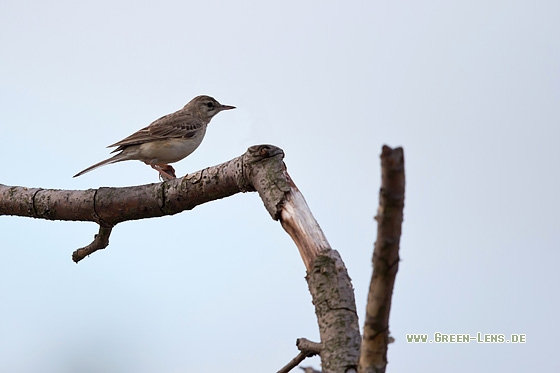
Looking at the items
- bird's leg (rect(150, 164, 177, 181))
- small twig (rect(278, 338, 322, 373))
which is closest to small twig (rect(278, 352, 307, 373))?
small twig (rect(278, 338, 322, 373))

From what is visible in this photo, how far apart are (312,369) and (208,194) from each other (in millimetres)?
2042

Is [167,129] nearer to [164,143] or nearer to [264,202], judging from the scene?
[164,143]

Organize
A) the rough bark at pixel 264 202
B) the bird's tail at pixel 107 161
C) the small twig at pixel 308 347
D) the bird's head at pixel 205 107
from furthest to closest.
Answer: the bird's head at pixel 205 107, the bird's tail at pixel 107 161, the small twig at pixel 308 347, the rough bark at pixel 264 202

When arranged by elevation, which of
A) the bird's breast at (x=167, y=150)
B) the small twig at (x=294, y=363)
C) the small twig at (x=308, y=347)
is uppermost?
the bird's breast at (x=167, y=150)

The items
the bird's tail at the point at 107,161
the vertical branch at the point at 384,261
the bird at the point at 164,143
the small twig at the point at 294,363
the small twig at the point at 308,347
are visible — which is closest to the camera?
the vertical branch at the point at 384,261

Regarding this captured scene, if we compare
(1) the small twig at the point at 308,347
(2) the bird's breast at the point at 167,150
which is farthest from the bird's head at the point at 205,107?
(1) the small twig at the point at 308,347

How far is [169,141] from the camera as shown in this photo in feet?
29.8

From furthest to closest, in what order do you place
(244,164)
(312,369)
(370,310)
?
(244,164)
(312,369)
(370,310)

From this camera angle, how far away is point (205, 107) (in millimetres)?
10625

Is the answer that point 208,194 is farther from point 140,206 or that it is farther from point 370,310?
point 370,310

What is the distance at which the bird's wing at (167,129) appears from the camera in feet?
29.3

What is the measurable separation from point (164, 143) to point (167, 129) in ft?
1.03

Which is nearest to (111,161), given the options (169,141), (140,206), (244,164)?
(169,141)

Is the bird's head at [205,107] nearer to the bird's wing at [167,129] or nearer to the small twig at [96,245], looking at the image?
the bird's wing at [167,129]
